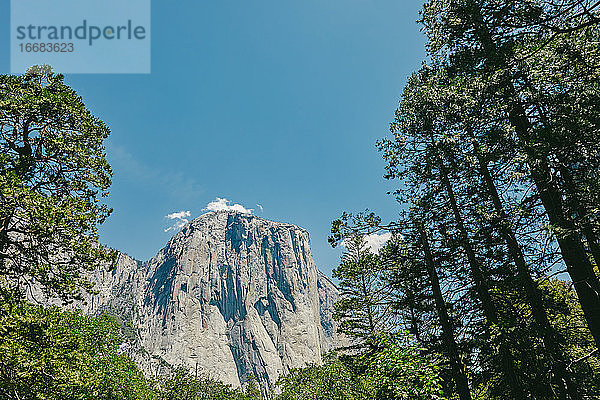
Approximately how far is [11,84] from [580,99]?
13.6 meters

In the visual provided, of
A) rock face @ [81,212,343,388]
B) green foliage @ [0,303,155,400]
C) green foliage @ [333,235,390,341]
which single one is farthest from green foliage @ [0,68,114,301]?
rock face @ [81,212,343,388]

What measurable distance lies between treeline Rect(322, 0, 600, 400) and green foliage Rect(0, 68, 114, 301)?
705 cm

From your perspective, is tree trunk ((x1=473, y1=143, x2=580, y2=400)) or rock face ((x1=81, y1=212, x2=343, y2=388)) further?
rock face ((x1=81, y1=212, x2=343, y2=388))

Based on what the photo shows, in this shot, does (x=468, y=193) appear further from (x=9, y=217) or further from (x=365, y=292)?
(x=365, y=292)

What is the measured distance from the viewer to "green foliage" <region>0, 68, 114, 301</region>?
865cm

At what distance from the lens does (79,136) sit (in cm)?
1043

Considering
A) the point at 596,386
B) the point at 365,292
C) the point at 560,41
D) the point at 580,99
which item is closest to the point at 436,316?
the point at 596,386

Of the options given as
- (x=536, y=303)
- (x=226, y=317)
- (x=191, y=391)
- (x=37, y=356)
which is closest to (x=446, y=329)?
(x=536, y=303)

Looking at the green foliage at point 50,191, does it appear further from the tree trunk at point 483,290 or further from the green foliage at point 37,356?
the tree trunk at point 483,290

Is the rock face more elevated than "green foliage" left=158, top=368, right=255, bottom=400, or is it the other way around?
the rock face

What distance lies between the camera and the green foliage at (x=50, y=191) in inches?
340

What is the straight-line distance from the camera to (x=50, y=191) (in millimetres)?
10102

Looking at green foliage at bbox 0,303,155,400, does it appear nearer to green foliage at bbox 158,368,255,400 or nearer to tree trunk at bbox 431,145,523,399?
tree trunk at bbox 431,145,523,399

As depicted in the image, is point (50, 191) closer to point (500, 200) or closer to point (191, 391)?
point (500, 200)
